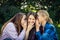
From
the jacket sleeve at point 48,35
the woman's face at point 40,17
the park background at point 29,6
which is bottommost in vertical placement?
the park background at point 29,6

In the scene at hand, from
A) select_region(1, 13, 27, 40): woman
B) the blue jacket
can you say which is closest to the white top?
select_region(1, 13, 27, 40): woman

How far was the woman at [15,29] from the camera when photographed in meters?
4.23

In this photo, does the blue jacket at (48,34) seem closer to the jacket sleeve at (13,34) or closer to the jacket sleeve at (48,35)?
the jacket sleeve at (48,35)

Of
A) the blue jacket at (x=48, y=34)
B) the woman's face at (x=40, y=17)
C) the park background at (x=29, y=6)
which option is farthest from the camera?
the park background at (x=29, y=6)

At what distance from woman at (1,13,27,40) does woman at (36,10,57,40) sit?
0.79ft

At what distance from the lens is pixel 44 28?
423cm

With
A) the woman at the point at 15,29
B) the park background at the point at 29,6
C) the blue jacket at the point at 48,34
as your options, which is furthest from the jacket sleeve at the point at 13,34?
Result: the park background at the point at 29,6

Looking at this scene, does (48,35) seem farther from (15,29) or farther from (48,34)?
(15,29)

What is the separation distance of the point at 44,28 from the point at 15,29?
0.49m

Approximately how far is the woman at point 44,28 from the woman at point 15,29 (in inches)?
9.5

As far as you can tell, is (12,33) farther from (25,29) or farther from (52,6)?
(52,6)

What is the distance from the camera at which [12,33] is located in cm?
427

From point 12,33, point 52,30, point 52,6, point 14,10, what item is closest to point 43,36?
point 52,30

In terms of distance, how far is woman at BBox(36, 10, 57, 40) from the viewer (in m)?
4.16
